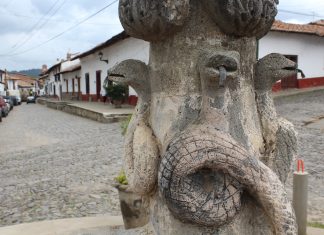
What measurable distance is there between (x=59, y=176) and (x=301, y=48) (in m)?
15.3

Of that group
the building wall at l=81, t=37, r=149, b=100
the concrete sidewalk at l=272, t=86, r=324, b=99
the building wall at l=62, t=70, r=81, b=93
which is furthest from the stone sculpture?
the building wall at l=62, t=70, r=81, b=93

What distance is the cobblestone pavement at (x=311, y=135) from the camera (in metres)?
5.34

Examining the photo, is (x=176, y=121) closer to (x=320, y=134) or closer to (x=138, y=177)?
(x=138, y=177)

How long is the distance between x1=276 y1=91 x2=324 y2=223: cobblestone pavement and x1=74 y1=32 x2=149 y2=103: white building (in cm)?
559

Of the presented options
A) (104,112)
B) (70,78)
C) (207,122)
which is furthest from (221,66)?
(70,78)

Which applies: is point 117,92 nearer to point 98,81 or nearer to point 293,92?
point 98,81

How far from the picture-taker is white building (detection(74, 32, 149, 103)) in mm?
17281

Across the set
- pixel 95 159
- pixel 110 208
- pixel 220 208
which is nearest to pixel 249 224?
pixel 220 208

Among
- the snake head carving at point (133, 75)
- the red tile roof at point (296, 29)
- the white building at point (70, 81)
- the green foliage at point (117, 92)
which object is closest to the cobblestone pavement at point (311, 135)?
the red tile roof at point (296, 29)

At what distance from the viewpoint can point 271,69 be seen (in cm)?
201

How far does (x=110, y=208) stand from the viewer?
527cm

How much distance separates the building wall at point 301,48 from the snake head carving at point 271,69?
15.7 meters

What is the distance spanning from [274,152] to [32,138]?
11.8 meters

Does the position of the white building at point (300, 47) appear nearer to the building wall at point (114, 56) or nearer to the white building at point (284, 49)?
the white building at point (284, 49)
